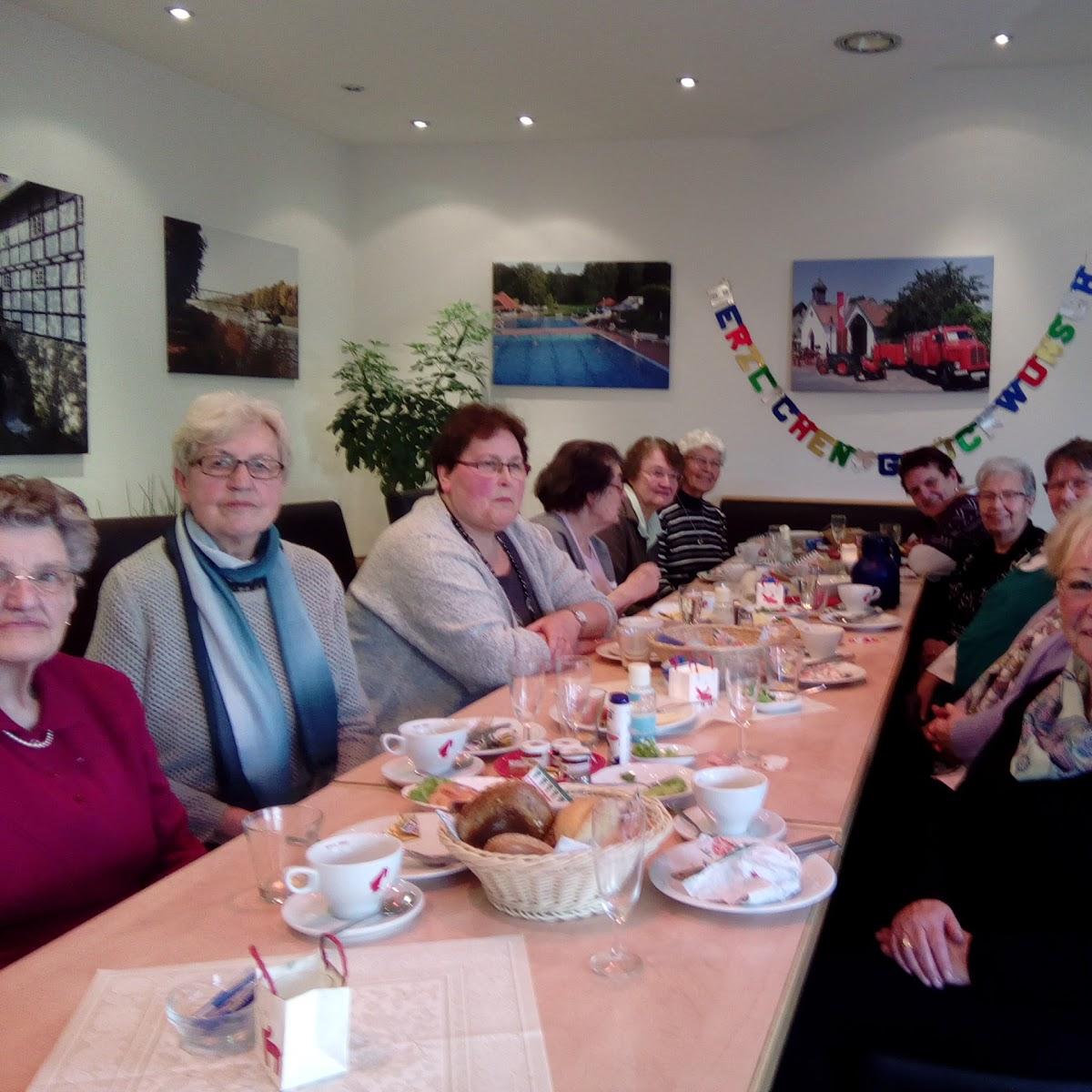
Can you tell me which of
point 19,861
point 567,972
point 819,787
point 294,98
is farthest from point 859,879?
point 294,98

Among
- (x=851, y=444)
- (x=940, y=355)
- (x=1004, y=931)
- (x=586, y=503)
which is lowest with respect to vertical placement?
(x=1004, y=931)

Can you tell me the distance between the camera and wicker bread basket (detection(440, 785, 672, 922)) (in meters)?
1.10

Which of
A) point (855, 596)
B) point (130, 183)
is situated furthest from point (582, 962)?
point (130, 183)

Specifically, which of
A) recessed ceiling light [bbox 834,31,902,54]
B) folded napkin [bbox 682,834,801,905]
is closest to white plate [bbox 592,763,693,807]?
folded napkin [bbox 682,834,801,905]

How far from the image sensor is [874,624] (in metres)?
2.93

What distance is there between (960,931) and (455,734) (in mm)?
756

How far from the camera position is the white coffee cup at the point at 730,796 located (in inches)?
51.0

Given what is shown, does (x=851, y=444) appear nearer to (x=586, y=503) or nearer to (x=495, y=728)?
(x=586, y=503)

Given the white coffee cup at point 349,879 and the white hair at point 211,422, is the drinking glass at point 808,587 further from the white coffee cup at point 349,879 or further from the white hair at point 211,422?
the white coffee cup at point 349,879

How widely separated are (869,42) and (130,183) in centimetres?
324

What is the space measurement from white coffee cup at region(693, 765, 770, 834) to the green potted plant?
4.43 m

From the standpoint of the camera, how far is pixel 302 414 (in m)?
6.06

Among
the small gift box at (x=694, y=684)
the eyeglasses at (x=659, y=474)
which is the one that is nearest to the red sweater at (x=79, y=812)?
the small gift box at (x=694, y=684)

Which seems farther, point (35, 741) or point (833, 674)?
point (833, 674)
